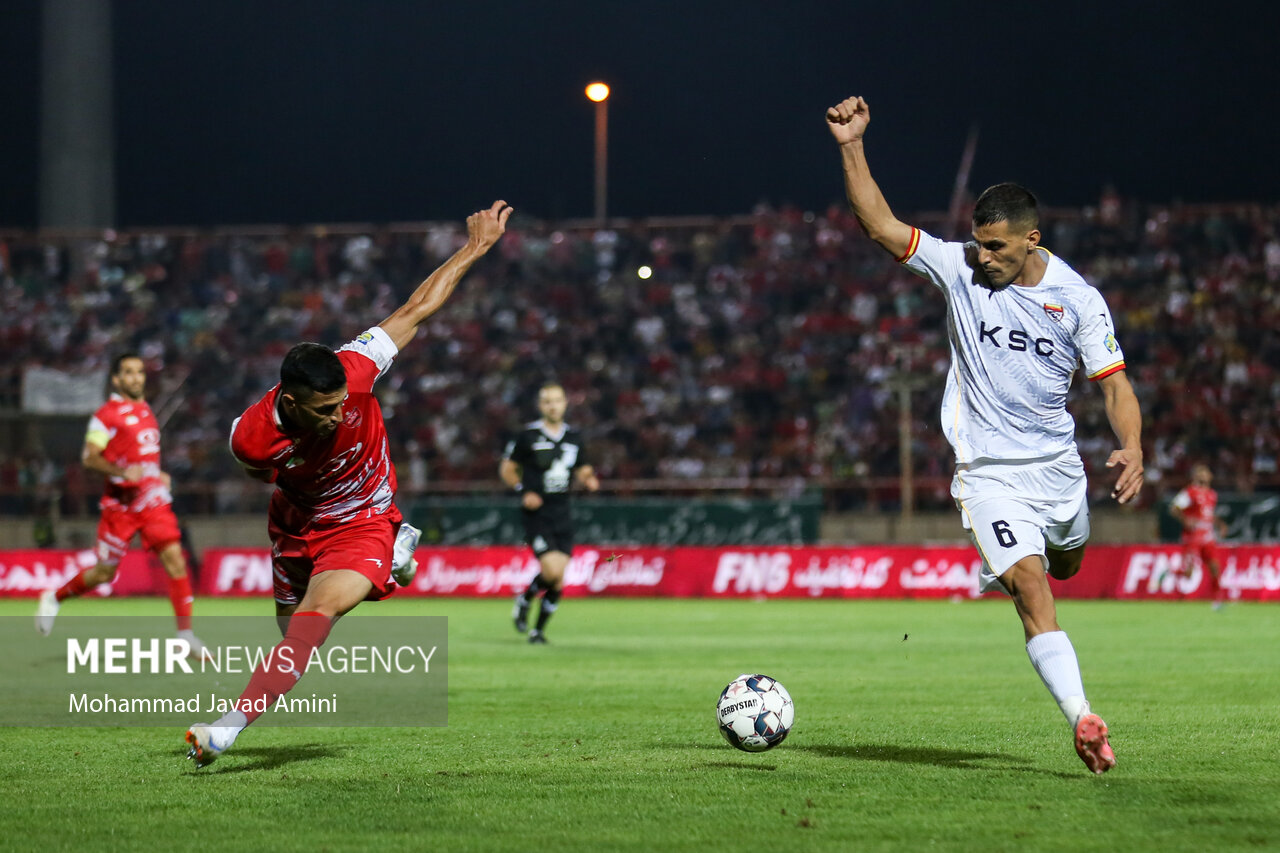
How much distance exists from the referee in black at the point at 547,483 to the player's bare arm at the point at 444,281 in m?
7.07

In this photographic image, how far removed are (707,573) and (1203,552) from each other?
7.80 metres

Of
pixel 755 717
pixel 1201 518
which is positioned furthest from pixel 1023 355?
pixel 1201 518

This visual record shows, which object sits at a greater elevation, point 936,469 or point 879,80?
point 879,80

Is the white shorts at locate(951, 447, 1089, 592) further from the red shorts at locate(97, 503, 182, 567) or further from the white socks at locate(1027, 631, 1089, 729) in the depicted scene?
the red shorts at locate(97, 503, 182, 567)

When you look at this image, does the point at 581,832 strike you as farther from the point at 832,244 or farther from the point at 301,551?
the point at 832,244

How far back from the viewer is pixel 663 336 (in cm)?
3278

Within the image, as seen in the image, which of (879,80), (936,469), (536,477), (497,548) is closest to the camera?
(536,477)

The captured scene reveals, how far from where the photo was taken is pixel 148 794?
19.6 ft

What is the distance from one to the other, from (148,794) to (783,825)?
2614 millimetres

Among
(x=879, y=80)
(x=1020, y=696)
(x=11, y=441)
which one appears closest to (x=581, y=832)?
(x=1020, y=696)

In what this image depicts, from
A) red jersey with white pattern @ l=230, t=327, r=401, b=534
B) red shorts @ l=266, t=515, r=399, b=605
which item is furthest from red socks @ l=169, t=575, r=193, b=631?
red jersey with white pattern @ l=230, t=327, r=401, b=534

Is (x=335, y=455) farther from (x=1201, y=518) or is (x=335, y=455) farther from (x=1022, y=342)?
(x=1201, y=518)

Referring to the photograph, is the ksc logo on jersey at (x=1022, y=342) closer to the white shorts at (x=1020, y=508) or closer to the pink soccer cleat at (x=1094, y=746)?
the white shorts at (x=1020, y=508)

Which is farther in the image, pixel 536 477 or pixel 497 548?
pixel 497 548
